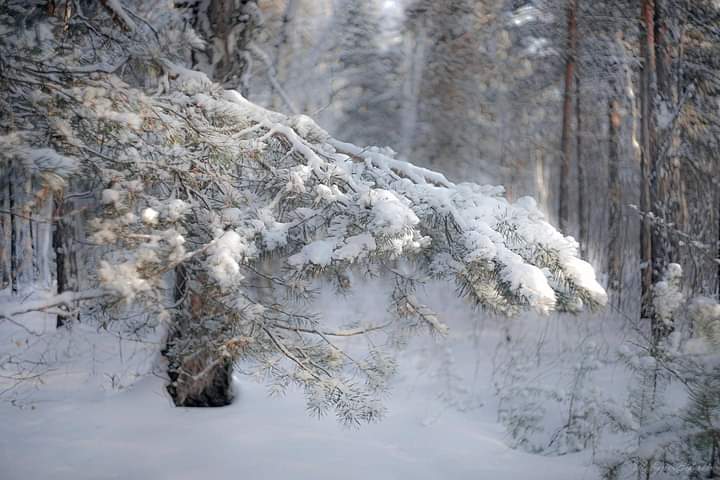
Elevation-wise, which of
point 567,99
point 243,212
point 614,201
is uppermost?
point 567,99

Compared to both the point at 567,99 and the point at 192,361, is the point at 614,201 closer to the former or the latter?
the point at 567,99

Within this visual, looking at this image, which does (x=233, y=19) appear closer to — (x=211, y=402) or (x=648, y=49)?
(x=211, y=402)

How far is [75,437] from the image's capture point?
3838mm

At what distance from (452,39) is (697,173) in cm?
630

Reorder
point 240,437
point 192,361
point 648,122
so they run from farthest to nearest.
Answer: point 648,122, point 240,437, point 192,361

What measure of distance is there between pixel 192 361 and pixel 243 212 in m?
1.22

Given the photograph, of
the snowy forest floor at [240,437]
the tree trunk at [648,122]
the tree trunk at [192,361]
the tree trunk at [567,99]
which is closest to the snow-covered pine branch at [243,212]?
the tree trunk at [192,361]

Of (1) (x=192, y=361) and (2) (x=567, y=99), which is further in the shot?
(2) (x=567, y=99)

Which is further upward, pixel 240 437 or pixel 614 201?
pixel 614 201

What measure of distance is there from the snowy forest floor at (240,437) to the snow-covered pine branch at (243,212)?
3.34ft

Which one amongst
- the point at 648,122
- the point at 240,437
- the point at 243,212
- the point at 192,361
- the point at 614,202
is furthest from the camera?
the point at 614,202

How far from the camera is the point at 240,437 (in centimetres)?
388

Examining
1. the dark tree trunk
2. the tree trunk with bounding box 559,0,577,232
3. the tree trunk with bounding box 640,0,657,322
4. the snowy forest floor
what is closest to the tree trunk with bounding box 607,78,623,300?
the dark tree trunk

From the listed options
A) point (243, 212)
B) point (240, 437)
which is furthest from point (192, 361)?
point (243, 212)
